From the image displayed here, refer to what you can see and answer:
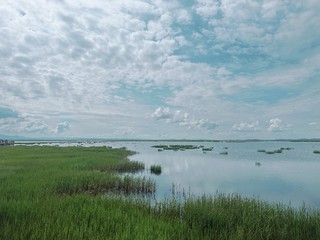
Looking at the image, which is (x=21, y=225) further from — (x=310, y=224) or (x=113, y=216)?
(x=310, y=224)

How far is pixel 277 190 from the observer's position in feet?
79.2

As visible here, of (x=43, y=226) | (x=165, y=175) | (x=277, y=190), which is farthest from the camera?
(x=165, y=175)

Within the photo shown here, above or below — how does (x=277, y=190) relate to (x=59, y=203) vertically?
below

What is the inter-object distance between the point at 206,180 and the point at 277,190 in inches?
299

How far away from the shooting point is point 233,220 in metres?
11.3

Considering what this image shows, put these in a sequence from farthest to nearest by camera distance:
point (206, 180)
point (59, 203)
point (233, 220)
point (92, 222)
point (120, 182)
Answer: point (206, 180) < point (120, 182) < point (59, 203) < point (233, 220) < point (92, 222)

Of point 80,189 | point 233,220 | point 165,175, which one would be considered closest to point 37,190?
point 80,189

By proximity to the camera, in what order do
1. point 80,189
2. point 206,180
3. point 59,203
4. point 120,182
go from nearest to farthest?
point 59,203, point 80,189, point 120,182, point 206,180

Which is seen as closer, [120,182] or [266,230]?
[266,230]

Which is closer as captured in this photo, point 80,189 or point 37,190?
point 37,190

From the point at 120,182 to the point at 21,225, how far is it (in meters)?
12.6

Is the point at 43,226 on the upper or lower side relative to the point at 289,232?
upper

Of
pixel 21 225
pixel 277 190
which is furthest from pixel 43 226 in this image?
pixel 277 190

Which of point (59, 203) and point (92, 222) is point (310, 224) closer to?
point (92, 222)
